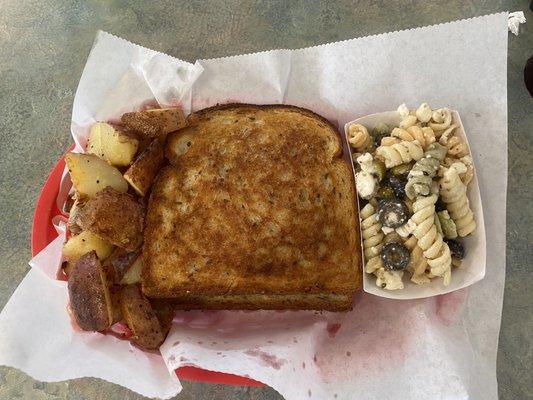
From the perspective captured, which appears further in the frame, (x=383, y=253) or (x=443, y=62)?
(x=443, y=62)

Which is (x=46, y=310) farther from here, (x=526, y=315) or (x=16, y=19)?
(x=526, y=315)

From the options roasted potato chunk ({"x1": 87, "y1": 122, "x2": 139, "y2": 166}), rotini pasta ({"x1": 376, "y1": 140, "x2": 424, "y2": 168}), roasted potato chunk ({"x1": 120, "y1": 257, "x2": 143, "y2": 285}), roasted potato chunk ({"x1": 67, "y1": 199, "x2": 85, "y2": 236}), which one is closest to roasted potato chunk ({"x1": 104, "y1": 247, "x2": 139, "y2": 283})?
roasted potato chunk ({"x1": 120, "y1": 257, "x2": 143, "y2": 285})

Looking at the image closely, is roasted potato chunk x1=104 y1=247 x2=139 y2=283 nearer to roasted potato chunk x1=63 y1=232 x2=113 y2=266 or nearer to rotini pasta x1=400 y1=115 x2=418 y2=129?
roasted potato chunk x1=63 y1=232 x2=113 y2=266

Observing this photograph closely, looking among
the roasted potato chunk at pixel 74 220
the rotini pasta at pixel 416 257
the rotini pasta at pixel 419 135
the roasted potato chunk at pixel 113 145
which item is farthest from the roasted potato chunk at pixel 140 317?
the rotini pasta at pixel 419 135

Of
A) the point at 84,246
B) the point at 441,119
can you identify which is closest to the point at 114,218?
the point at 84,246

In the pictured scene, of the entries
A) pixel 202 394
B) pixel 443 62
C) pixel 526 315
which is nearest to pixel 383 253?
pixel 443 62

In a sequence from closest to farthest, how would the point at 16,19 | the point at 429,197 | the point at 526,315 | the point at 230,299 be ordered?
the point at 429,197, the point at 230,299, the point at 526,315, the point at 16,19

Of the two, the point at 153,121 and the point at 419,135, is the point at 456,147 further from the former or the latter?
the point at 153,121
